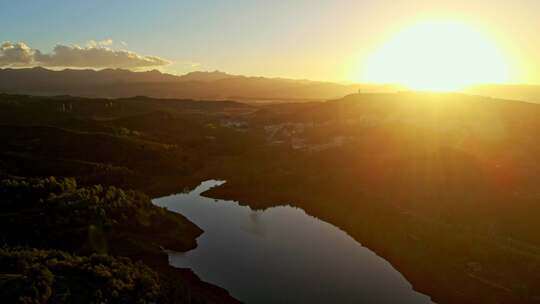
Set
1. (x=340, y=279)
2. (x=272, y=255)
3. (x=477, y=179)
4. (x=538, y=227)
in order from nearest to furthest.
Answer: (x=340, y=279) < (x=272, y=255) < (x=538, y=227) < (x=477, y=179)

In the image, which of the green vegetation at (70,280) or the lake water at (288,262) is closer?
the green vegetation at (70,280)

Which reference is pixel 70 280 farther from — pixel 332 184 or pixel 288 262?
pixel 332 184


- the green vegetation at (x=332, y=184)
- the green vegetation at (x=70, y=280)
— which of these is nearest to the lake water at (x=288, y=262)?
the green vegetation at (x=332, y=184)

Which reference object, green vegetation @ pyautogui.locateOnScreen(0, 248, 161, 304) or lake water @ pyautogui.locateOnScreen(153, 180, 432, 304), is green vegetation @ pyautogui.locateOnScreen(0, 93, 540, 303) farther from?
green vegetation @ pyautogui.locateOnScreen(0, 248, 161, 304)

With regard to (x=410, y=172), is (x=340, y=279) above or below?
below

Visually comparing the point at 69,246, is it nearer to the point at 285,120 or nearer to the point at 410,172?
the point at 410,172

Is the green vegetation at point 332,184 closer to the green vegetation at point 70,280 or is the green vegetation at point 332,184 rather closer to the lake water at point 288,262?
the lake water at point 288,262

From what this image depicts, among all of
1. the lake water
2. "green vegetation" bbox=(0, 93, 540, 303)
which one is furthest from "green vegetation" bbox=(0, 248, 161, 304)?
the lake water

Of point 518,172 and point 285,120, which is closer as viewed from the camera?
point 518,172

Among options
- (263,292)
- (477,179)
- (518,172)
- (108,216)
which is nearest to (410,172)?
(477,179)
